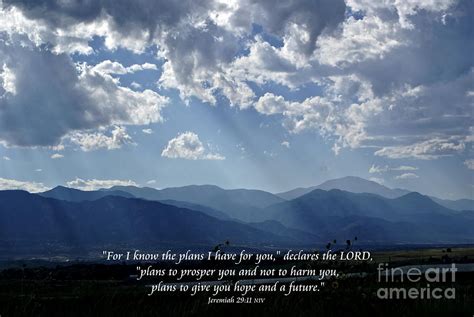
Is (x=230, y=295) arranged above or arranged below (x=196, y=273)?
below

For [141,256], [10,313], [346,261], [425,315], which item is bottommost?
[10,313]

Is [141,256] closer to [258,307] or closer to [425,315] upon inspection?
[258,307]

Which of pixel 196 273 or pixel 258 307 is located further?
pixel 196 273

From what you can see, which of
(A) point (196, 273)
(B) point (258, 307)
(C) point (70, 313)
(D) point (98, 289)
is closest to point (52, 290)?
(D) point (98, 289)

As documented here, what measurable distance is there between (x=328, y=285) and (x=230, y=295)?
343cm

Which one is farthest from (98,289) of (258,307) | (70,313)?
(258,307)

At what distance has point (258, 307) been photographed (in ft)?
52.3

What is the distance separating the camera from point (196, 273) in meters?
27.2

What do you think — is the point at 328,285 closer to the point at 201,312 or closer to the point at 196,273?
the point at 201,312

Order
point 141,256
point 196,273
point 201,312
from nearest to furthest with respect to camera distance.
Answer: point 201,312 < point 196,273 < point 141,256

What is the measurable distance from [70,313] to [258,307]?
4.98 meters

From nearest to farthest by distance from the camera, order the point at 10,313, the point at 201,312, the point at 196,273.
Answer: the point at 10,313
the point at 201,312
the point at 196,273

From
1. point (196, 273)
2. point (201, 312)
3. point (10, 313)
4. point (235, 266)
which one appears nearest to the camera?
point (10, 313)

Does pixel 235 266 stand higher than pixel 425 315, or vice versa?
pixel 235 266
